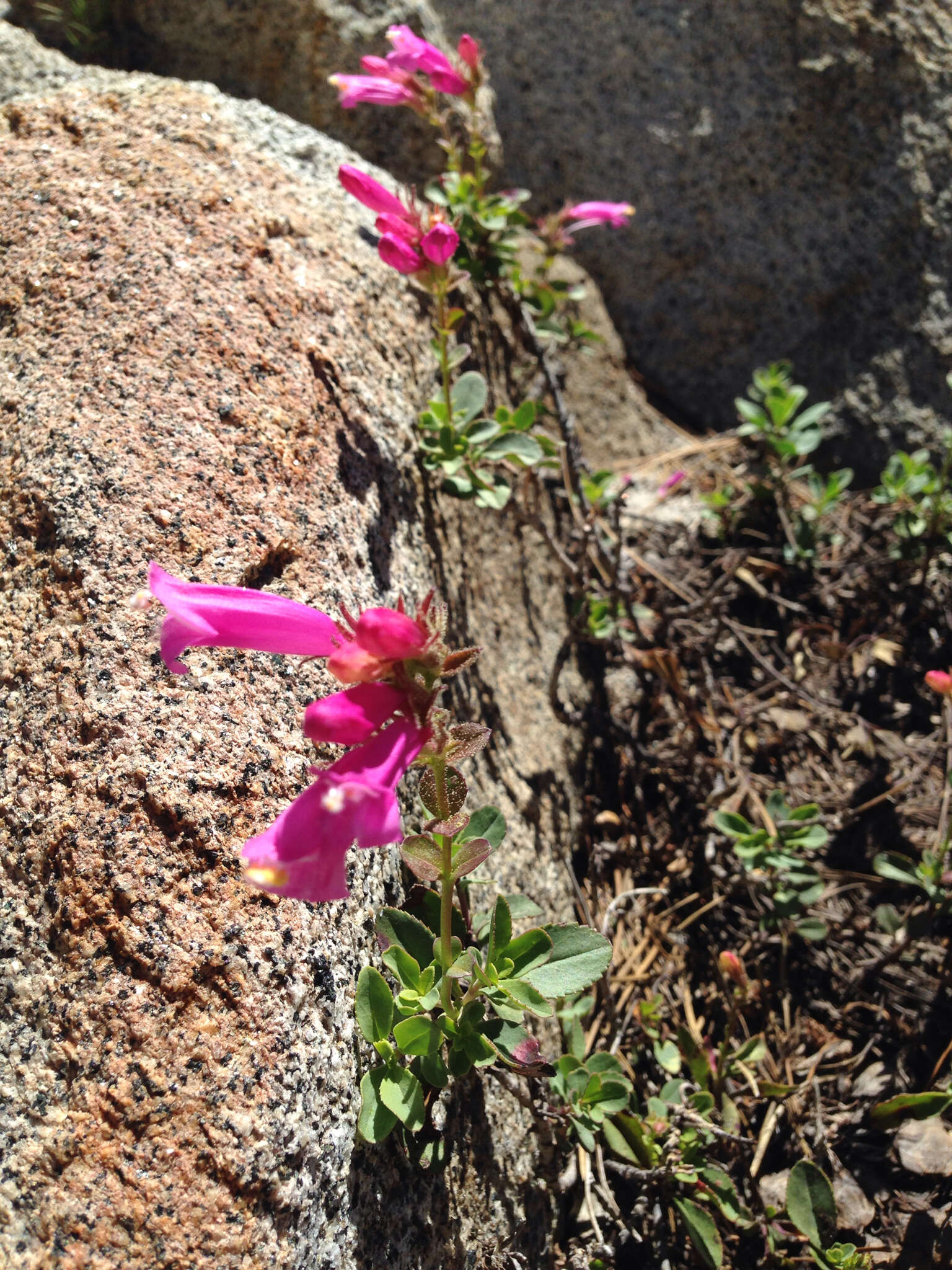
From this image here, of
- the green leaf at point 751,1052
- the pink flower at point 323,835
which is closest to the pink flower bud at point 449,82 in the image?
the pink flower at point 323,835

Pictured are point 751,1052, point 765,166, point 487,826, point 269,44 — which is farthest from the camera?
point 765,166

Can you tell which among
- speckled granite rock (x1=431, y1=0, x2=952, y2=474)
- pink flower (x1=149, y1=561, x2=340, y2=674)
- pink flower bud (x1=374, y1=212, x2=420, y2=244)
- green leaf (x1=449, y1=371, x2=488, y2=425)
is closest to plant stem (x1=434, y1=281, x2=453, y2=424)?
green leaf (x1=449, y1=371, x2=488, y2=425)

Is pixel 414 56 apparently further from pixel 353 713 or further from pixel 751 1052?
pixel 751 1052

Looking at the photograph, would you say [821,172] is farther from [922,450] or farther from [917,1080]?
[917,1080]

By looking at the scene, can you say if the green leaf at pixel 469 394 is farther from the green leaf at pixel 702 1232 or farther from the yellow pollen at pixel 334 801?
the green leaf at pixel 702 1232

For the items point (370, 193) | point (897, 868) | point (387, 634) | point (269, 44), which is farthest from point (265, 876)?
point (269, 44)

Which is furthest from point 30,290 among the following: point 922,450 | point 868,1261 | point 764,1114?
point 922,450
